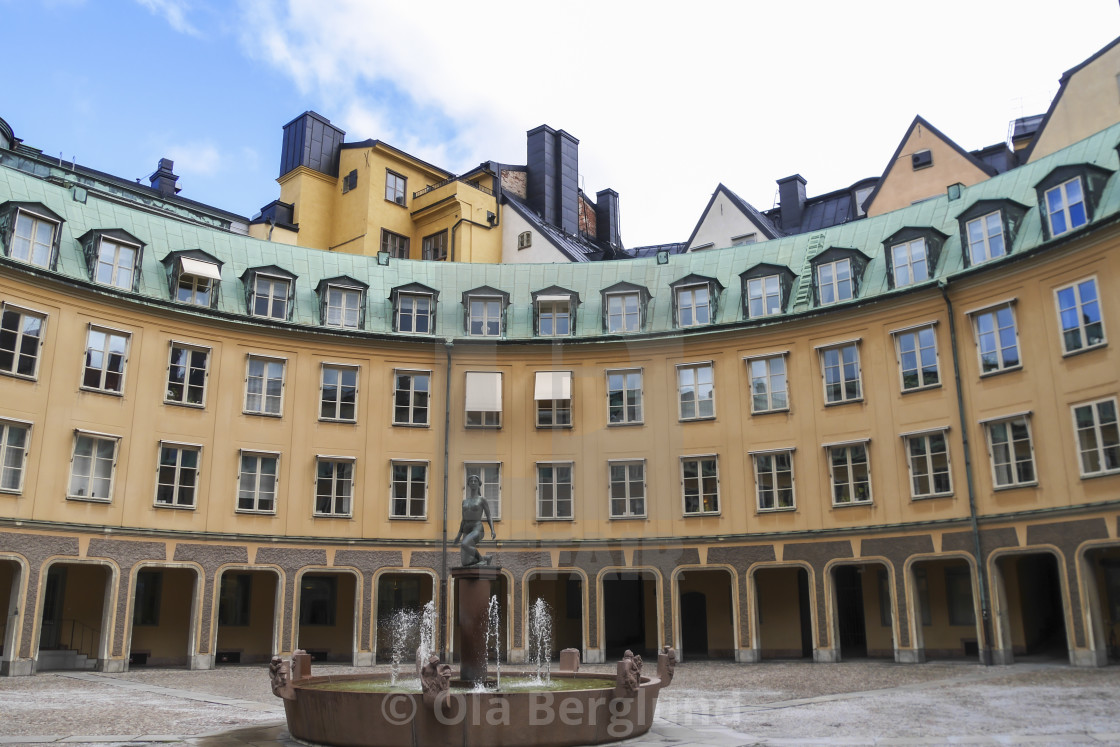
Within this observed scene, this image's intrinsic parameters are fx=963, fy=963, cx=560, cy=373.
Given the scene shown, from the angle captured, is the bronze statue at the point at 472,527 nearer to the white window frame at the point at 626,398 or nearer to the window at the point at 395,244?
the white window frame at the point at 626,398

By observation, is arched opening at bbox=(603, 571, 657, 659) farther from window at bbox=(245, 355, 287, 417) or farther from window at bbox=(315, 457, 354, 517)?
window at bbox=(245, 355, 287, 417)

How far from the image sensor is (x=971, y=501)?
31.3 m

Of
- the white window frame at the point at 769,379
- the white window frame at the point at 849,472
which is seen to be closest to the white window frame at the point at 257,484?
the white window frame at the point at 769,379

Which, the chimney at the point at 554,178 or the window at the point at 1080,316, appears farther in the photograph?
the chimney at the point at 554,178

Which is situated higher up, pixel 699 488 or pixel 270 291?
pixel 270 291

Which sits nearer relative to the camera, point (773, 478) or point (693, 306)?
point (773, 478)

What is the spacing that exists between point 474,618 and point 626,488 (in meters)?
18.9

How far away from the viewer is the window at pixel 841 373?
35031 mm

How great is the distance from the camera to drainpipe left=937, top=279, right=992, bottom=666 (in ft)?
99.7

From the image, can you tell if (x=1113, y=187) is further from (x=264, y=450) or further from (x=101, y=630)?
(x=101, y=630)

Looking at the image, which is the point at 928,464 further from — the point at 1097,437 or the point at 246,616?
the point at 246,616

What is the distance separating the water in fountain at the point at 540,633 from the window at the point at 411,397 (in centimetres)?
880

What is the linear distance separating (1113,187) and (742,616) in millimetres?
18749

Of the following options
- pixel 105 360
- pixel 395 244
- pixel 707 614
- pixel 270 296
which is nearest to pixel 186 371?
pixel 105 360
